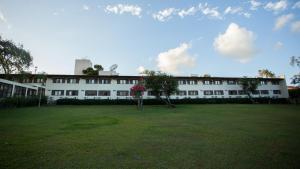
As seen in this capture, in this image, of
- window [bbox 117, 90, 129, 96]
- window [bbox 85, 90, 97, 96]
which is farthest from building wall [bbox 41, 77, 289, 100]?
window [bbox 85, 90, 97, 96]

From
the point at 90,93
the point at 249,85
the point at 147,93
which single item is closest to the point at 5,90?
the point at 90,93

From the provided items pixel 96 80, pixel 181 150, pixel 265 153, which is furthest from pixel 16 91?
pixel 265 153

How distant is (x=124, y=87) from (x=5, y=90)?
22664 millimetres

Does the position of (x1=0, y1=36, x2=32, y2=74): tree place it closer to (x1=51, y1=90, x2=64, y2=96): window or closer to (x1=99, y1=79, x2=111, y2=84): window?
(x1=51, y1=90, x2=64, y2=96): window

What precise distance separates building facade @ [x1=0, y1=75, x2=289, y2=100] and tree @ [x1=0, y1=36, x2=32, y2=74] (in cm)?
369

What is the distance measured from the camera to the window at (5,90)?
26.2 meters

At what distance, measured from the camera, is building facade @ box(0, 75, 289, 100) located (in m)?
38.1

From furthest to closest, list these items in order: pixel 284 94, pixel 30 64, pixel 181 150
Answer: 1. pixel 284 94
2. pixel 30 64
3. pixel 181 150

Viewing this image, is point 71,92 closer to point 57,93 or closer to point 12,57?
point 57,93

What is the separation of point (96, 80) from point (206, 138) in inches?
1411

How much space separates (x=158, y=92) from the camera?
3155cm

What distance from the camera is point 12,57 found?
3366 cm

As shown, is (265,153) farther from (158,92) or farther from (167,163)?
(158,92)

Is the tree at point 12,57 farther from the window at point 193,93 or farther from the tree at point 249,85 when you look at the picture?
the tree at point 249,85
